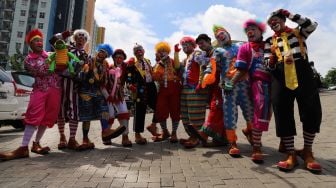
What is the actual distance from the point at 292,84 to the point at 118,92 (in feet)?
9.73

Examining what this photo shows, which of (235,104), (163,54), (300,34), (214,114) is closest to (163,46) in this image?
(163,54)

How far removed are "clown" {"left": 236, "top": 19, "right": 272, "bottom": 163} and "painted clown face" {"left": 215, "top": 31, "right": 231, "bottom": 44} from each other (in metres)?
0.48

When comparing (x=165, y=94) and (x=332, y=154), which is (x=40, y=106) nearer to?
(x=165, y=94)

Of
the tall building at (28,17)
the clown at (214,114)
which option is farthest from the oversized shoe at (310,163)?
the tall building at (28,17)

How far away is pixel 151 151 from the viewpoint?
209 inches

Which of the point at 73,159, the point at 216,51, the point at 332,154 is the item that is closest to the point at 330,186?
the point at 332,154

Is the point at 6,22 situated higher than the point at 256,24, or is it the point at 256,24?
the point at 6,22

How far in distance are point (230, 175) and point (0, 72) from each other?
6438 millimetres

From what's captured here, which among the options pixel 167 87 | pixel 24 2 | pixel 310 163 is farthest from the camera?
pixel 24 2

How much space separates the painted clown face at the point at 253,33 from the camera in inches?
184

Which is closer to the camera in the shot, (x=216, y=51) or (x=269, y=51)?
(x=269, y=51)

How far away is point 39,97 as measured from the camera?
16.6 feet

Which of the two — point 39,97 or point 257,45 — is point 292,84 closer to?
point 257,45

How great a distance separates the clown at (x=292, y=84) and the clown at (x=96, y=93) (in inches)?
96.4
